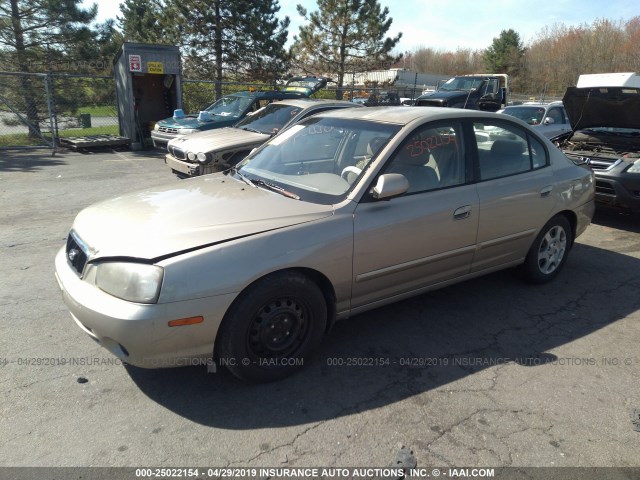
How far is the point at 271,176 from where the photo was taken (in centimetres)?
366

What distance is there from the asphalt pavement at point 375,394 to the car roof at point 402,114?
159 cm

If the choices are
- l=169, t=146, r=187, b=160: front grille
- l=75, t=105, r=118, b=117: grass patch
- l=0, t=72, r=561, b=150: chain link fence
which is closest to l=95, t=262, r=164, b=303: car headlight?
l=169, t=146, r=187, b=160: front grille

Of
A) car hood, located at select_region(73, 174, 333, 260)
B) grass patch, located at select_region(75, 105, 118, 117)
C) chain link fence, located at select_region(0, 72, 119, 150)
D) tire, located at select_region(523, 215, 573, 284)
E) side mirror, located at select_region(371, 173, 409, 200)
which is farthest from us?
grass patch, located at select_region(75, 105, 118, 117)

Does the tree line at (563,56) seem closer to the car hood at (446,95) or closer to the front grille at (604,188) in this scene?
the car hood at (446,95)

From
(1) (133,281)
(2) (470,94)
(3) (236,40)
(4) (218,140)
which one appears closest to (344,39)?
(3) (236,40)

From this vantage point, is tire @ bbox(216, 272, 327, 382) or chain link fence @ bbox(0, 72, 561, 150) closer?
tire @ bbox(216, 272, 327, 382)

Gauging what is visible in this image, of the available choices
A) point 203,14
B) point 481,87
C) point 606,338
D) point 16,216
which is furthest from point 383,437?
point 203,14

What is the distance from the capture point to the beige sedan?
254 centimetres

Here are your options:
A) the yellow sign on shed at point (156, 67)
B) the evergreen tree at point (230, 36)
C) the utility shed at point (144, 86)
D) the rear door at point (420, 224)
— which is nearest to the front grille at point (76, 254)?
the rear door at point (420, 224)

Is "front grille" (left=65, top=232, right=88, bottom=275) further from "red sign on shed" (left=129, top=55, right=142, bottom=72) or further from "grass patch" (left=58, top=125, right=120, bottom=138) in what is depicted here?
"grass patch" (left=58, top=125, right=120, bottom=138)

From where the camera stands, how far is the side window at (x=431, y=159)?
11.1 feet

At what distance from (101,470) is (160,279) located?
96 cm

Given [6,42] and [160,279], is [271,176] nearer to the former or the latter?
[160,279]

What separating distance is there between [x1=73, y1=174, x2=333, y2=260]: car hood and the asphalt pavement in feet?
2.98
